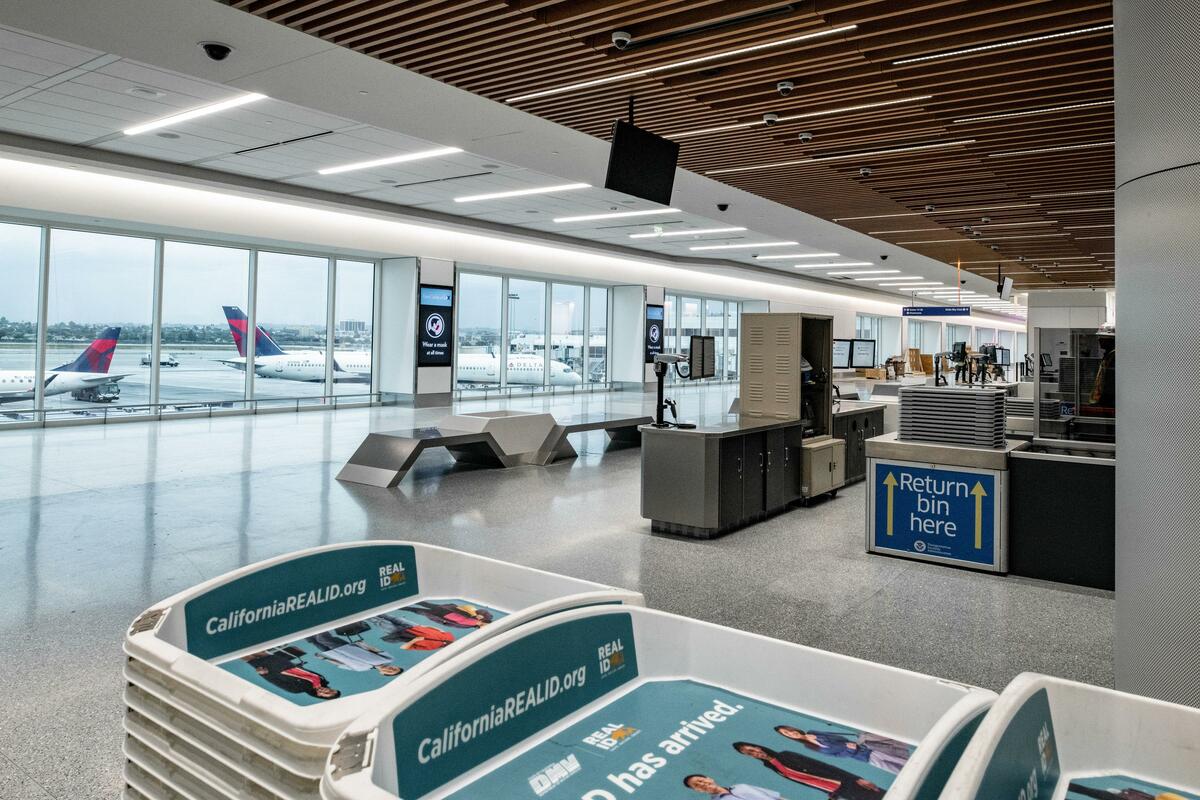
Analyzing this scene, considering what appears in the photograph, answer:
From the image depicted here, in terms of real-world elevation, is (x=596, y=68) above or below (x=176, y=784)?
above

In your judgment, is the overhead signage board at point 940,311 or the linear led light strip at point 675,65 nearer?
the linear led light strip at point 675,65

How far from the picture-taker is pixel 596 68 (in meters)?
5.54

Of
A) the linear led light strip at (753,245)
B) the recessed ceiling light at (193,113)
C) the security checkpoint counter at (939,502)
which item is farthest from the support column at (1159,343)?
the linear led light strip at (753,245)

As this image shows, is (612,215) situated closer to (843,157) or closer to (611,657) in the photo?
(843,157)

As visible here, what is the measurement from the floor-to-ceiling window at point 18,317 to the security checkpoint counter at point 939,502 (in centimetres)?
1257

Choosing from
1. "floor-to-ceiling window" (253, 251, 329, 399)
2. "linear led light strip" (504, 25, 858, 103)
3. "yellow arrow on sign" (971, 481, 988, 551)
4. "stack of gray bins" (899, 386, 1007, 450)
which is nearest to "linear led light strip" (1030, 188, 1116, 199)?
"stack of gray bins" (899, 386, 1007, 450)

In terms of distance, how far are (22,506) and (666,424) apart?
563cm

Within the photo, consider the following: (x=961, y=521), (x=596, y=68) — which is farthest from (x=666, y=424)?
(x=596, y=68)

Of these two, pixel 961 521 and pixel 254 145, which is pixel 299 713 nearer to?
pixel 961 521

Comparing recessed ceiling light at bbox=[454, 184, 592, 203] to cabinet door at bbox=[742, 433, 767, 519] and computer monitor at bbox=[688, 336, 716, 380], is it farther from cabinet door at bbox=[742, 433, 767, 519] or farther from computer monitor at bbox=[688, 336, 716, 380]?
cabinet door at bbox=[742, 433, 767, 519]

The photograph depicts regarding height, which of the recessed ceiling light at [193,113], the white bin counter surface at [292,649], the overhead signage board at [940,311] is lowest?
the white bin counter surface at [292,649]

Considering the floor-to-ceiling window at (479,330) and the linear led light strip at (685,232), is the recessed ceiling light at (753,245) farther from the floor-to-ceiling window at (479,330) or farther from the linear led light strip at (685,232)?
the floor-to-ceiling window at (479,330)

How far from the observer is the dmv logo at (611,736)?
1.35 m

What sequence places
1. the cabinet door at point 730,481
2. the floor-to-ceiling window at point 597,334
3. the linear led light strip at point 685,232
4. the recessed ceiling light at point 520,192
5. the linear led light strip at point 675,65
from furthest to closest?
1. the floor-to-ceiling window at point 597,334
2. the linear led light strip at point 685,232
3. the recessed ceiling light at point 520,192
4. the cabinet door at point 730,481
5. the linear led light strip at point 675,65
